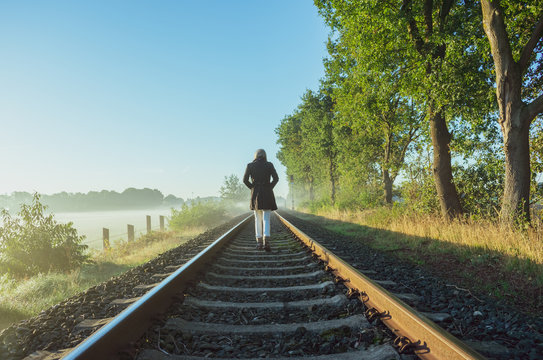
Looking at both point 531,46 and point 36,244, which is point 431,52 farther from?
point 36,244

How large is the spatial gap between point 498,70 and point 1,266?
1269 centimetres

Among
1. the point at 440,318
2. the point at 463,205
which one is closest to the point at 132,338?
the point at 440,318

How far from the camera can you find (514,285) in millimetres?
3990

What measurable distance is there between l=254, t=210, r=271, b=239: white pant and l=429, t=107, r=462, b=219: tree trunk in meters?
5.25

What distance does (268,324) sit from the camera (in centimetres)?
236

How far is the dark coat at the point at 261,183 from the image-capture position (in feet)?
20.6

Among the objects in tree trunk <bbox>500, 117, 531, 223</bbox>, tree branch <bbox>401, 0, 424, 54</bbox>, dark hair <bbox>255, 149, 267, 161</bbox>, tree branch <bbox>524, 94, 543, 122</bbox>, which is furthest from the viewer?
tree branch <bbox>401, 0, 424, 54</bbox>

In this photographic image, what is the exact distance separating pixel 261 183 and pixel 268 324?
415 centimetres

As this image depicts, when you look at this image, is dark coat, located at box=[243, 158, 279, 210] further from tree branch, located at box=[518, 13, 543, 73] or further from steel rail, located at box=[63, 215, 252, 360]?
tree branch, located at box=[518, 13, 543, 73]

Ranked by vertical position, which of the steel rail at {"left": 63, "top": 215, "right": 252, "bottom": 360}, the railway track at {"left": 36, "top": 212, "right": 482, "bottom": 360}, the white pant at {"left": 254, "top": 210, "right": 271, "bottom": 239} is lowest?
the railway track at {"left": 36, "top": 212, "right": 482, "bottom": 360}

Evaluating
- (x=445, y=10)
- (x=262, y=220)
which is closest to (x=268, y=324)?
(x=262, y=220)

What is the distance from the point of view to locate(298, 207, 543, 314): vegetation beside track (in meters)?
3.87

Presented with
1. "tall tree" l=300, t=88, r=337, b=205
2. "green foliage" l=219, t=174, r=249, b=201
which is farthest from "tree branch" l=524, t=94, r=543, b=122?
"green foliage" l=219, t=174, r=249, b=201

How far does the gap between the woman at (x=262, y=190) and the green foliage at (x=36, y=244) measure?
5717 mm
